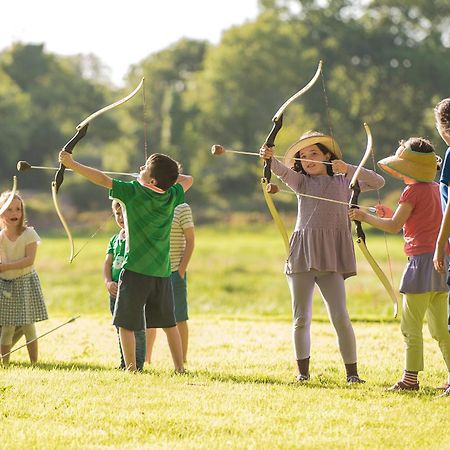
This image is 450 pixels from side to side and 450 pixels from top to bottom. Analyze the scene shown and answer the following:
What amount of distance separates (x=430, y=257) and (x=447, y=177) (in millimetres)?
657

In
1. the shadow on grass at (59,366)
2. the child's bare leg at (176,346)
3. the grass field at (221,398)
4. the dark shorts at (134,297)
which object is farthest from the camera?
the shadow on grass at (59,366)

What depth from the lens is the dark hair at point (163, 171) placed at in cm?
647

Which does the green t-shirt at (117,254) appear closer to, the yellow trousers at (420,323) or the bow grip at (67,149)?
the bow grip at (67,149)

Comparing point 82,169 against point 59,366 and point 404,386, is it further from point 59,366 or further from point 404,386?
point 404,386

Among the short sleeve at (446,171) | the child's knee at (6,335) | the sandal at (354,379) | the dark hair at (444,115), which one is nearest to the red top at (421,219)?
the short sleeve at (446,171)

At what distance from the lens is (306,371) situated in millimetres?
6613

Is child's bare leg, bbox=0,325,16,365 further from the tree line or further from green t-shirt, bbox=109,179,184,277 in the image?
the tree line

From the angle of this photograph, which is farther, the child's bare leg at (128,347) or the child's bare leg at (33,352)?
the child's bare leg at (33,352)

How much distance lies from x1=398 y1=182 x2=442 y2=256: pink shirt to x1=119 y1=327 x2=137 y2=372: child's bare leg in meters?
1.95

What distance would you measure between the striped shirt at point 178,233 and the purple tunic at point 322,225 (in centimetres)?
129

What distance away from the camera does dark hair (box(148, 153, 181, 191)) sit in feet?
21.2

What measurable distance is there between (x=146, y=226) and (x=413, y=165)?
5.91 ft

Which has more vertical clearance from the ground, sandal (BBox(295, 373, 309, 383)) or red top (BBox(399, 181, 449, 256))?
red top (BBox(399, 181, 449, 256))

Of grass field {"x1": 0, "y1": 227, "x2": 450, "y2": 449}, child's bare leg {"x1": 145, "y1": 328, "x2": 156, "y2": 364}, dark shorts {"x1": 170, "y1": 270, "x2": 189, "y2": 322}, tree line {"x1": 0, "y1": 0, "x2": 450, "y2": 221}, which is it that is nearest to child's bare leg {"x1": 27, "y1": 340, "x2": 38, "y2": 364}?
grass field {"x1": 0, "y1": 227, "x2": 450, "y2": 449}
